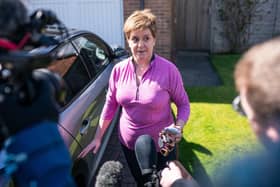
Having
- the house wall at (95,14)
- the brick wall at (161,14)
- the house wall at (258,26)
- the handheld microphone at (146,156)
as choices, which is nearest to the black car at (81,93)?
the handheld microphone at (146,156)

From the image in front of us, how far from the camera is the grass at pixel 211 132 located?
414cm

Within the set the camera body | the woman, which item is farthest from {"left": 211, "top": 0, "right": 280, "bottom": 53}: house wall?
the camera body

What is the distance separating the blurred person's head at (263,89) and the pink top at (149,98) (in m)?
1.52

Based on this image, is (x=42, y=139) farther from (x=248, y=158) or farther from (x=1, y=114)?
(x=248, y=158)

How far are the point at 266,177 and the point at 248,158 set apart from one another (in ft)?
0.28

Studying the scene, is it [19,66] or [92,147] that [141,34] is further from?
[19,66]

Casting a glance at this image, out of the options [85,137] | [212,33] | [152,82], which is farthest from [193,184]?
[212,33]

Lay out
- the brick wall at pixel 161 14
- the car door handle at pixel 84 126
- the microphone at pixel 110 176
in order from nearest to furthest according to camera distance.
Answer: the microphone at pixel 110 176 < the car door handle at pixel 84 126 < the brick wall at pixel 161 14

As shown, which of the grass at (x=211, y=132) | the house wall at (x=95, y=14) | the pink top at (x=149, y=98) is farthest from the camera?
the house wall at (x=95, y=14)

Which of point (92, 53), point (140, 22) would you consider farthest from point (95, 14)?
point (140, 22)

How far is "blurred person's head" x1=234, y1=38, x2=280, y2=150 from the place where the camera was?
810 millimetres

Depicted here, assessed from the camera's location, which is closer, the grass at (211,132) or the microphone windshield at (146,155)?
the microphone windshield at (146,155)

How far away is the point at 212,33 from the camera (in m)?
10.1

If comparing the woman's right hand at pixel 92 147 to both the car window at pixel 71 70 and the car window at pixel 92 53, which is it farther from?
the car window at pixel 92 53
